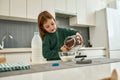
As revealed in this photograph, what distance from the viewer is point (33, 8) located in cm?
267

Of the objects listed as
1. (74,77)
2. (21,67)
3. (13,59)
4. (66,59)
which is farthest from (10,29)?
(74,77)

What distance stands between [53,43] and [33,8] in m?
1.35

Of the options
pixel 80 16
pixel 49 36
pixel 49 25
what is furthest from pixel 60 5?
pixel 49 25

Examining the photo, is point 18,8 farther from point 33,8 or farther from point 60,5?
point 60,5

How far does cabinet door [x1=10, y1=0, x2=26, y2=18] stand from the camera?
2.44 metres

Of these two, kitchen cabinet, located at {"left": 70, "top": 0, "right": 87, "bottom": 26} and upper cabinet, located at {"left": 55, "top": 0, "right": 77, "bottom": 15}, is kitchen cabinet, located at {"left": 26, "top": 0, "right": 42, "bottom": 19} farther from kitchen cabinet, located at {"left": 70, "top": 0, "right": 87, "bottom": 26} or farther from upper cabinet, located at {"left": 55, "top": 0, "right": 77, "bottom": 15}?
kitchen cabinet, located at {"left": 70, "top": 0, "right": 87, "bottom": 26}

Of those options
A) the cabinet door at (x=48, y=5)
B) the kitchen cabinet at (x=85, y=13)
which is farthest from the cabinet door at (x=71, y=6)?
the cabinet door at (x=48, y=5)

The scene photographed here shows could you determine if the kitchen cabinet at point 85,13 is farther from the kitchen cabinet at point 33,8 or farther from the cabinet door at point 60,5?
the kitchen cabinet at point 33,8

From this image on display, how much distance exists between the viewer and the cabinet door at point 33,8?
2.62 meters

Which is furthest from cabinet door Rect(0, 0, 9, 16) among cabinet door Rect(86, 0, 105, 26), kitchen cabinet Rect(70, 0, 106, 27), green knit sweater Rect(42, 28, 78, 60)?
cabinet door Rect(86, 0, 105, 26)

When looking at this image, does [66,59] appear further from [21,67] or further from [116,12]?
[116,12]

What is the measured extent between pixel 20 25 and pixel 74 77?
2379 mm

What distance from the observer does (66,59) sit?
1.13 meters

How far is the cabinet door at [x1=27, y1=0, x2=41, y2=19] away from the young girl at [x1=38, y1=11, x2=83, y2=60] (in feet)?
3.64
